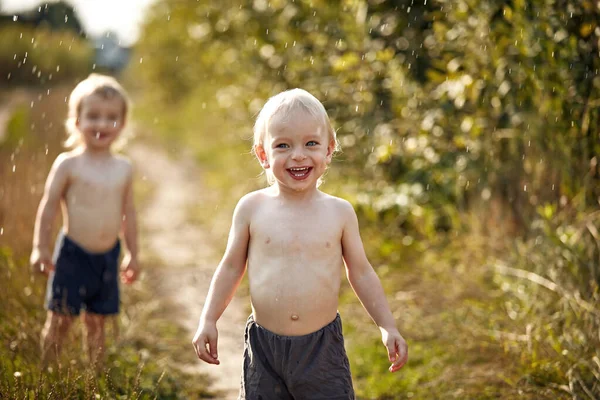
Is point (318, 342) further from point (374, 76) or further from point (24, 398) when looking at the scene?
point (374, 76)

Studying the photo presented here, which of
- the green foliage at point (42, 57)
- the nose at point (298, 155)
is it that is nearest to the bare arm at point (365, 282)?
the nose at point (298, 155)

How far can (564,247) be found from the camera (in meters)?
3.67

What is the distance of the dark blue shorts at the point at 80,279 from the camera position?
3.52 m

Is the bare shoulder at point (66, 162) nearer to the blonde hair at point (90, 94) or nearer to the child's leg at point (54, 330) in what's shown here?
the blonde hair at point (90, 94)

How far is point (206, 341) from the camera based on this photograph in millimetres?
2283

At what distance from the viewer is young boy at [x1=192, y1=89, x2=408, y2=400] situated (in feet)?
7.43

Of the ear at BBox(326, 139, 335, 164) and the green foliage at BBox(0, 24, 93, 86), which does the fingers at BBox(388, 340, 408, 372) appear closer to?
the ear at BBox(326, 139, 335, 164)

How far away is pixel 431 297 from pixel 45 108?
33.8ft

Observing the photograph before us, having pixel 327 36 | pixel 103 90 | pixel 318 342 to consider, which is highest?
pixel 327 36

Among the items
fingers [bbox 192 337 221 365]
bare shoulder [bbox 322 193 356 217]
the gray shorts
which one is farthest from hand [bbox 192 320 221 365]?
bare shoulder [bbox 322 193 356 217]

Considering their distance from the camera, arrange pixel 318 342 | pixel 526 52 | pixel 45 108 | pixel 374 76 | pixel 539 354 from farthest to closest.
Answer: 1. pixel 45 108
2. pixel 374 76
3. pixel 526 52
4. pixel 539 354
5. pixel 318 342

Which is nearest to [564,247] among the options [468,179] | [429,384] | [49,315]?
[429,384]

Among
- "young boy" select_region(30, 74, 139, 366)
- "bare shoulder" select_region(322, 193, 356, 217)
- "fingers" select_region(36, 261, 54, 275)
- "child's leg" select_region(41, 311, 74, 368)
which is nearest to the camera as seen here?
"bare shoulder" select_region(322, 193, 356, 217)

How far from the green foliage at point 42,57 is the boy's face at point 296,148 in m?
28.7
